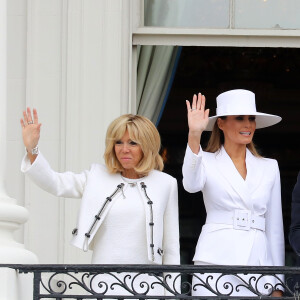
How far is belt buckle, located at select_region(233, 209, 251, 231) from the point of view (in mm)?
7035

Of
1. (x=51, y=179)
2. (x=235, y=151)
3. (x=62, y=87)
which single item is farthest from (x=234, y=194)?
(x=62, y=87)

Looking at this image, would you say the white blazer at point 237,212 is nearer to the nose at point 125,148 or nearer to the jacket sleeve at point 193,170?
the jacket sleeve at point 193,170

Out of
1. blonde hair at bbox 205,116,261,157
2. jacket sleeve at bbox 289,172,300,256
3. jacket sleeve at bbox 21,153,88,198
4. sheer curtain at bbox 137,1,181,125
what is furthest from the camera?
sheer curtain at bbox 137,1,181,125

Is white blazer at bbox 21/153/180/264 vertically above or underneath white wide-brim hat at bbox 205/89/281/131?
underneath

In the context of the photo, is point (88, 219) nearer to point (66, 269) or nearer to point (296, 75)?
point (66, 269)

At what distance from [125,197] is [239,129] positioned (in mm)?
802

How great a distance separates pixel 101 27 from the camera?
28.9 ft

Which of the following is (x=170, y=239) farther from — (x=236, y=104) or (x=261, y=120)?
(x=261, y=120)

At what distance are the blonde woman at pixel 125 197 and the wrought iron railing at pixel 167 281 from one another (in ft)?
0.45

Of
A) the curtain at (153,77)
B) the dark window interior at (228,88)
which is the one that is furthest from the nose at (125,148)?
the dark window interior at (228,88)

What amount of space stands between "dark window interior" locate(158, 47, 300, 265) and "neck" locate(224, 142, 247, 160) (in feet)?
15.9

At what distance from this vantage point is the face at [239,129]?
718 centimetres

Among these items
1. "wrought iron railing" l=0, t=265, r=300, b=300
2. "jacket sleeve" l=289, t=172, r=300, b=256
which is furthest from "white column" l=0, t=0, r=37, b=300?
"jacket sleeve" l=289, t=172, r=300, b=256

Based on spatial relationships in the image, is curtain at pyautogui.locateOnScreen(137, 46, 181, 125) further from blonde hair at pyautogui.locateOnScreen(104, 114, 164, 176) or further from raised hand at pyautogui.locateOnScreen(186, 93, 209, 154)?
raised hand at pyautogui.locateOnScreen(186, 93, 209, 154)
